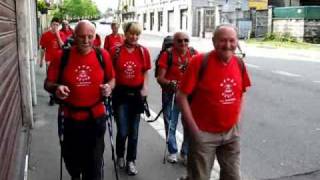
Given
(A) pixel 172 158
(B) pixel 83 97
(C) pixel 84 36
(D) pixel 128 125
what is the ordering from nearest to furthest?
(C) pixel 84 36
(B) pixel 83 97
(D) pixel 128 125
(A) pixel 172 158

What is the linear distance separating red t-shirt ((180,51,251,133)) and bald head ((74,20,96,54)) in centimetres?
90

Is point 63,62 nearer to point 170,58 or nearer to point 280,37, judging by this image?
point 170,58

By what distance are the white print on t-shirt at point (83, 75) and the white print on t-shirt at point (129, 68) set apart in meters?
1.37

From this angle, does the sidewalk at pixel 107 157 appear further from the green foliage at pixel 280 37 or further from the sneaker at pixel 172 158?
the green foliage at pixel 280 37

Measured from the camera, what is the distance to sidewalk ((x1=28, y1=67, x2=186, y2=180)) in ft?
18.6

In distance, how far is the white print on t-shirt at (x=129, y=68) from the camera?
5.55 meters

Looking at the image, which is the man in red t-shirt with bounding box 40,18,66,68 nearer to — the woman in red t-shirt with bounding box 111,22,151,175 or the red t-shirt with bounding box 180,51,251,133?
the woman in red t-shirt with bounding box 111,22,151,175

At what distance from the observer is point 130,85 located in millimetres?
5613

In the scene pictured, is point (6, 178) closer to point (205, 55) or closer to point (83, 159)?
point (83, 159)

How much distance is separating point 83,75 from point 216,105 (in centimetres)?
117

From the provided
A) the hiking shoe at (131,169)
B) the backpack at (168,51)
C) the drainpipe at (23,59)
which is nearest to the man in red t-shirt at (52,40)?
the drainpipe at (23,59)

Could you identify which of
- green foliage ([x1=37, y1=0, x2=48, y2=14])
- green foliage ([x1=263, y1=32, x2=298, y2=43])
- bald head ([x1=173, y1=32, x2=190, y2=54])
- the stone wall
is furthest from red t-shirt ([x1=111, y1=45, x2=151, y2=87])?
green foliage ([x1=263, y1=32, x2=298, y2=43])

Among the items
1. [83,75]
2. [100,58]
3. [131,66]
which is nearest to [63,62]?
[83,75]

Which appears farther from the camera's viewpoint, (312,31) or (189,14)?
(189,14)
